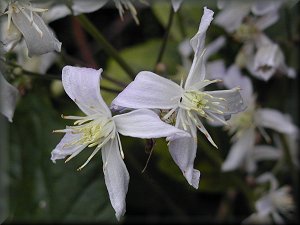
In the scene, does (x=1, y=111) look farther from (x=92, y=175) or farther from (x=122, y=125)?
(x=92, y=175)

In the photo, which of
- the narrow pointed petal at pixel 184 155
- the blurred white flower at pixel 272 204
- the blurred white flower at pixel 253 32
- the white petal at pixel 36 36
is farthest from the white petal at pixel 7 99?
the blurred white flower at pixel 272 204

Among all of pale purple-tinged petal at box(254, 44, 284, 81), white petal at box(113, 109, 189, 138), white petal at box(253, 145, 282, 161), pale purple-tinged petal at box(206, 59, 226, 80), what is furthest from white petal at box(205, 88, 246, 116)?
white petal at box(253, 145, 282, 161)

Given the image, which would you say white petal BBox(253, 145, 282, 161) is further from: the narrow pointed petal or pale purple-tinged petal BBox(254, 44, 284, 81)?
the narrow pointed petal

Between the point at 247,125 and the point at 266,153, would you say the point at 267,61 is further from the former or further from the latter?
the point at 266,153

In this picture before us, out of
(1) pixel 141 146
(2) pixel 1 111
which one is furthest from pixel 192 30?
(2) pixel 1 111

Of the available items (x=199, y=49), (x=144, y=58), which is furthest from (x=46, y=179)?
(x=199, y=49)

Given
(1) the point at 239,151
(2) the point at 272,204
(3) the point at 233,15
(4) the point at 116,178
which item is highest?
(4) the point at 116,178
